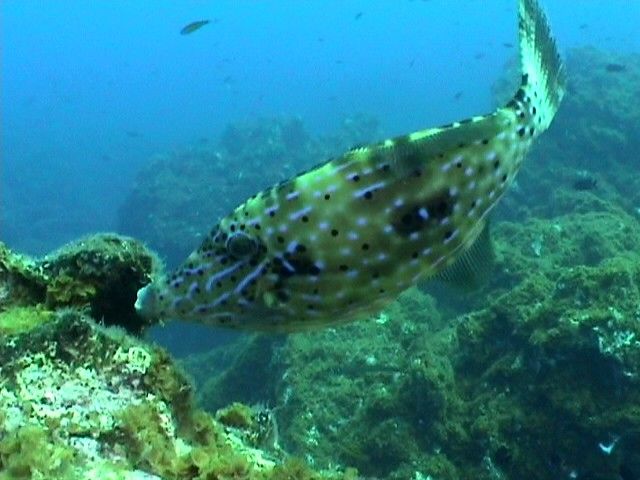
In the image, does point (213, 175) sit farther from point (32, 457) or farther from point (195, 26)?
point (32, 457)

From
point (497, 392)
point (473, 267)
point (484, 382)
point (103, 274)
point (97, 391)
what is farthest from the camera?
point (484, 382)

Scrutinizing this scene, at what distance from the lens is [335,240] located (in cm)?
288

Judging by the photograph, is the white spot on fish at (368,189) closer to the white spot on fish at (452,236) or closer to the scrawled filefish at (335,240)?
the scrawled filefish at (335,240)

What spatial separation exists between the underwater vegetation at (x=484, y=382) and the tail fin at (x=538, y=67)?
220 cm

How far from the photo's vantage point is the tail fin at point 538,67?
3.53 metres

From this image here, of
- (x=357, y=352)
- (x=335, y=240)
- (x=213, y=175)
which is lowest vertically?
(x=213, y=175)

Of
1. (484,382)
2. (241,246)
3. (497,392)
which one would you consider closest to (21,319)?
(241,246)

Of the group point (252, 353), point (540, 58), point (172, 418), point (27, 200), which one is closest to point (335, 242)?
point (172, 418)

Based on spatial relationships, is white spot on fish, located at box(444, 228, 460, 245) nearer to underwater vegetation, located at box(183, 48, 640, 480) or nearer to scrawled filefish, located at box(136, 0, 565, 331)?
scrawled filefish, located at box(136, 0, 565, 331)

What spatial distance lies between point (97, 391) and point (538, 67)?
288 centimetres

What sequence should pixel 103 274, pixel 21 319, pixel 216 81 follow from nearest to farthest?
pixel 21 319
pixel 103 274
pixel 216 81

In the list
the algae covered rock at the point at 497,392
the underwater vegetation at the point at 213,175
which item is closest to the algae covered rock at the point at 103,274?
the algae covered rock at the point at 497,392

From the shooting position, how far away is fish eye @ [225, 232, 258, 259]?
115 inches

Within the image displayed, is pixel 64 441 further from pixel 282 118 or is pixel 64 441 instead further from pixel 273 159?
pixel 282 118
